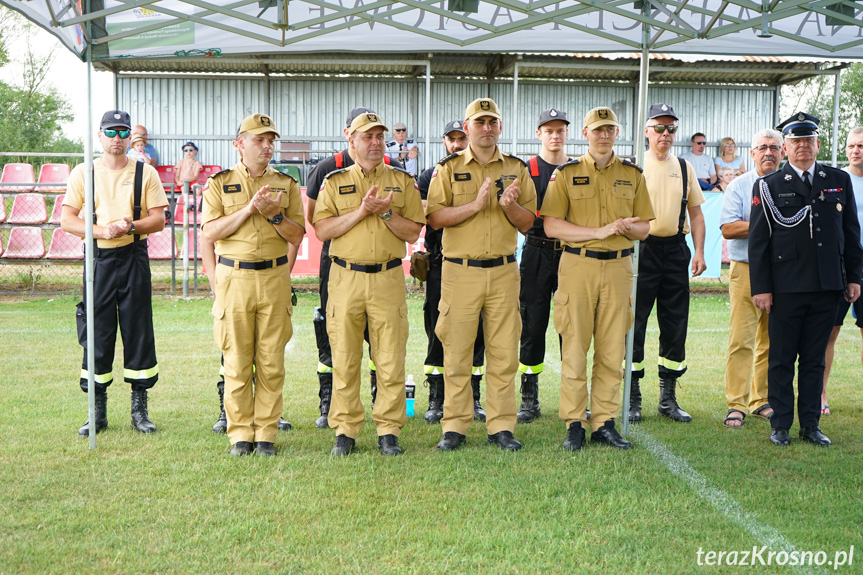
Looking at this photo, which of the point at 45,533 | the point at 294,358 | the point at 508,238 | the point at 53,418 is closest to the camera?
the point at 45,533

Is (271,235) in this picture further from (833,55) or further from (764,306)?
(833,55)

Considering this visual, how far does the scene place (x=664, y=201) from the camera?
6387 mm

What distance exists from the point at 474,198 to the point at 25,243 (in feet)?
35.9

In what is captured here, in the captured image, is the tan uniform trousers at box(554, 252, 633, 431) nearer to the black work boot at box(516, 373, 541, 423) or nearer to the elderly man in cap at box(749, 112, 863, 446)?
the black work boot at box(516, 373, 541, 423)

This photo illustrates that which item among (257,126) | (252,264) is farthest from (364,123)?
(252,264)

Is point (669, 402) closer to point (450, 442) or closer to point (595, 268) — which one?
point (595, 268)

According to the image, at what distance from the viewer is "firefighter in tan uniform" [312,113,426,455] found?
543 centimetres

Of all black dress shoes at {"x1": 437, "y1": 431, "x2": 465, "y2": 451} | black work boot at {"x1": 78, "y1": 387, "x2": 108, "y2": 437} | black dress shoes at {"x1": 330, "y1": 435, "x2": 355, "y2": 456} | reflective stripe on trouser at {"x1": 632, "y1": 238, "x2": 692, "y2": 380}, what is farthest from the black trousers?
black work boot at {"x1": 78, "y1": 387, "x2": 108, "y2": 437}

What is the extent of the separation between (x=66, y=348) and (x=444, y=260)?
5.53 m

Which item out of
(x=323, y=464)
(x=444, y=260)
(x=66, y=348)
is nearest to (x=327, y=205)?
(x=444, y=260)

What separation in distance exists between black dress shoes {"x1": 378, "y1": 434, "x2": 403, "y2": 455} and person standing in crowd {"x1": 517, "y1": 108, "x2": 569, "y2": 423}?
53.2 inches

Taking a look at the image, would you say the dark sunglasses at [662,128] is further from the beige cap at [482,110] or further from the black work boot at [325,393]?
the black work boot at [325,393]

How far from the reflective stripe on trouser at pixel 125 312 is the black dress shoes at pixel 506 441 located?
2.63 m

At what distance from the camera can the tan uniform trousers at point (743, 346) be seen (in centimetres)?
659
